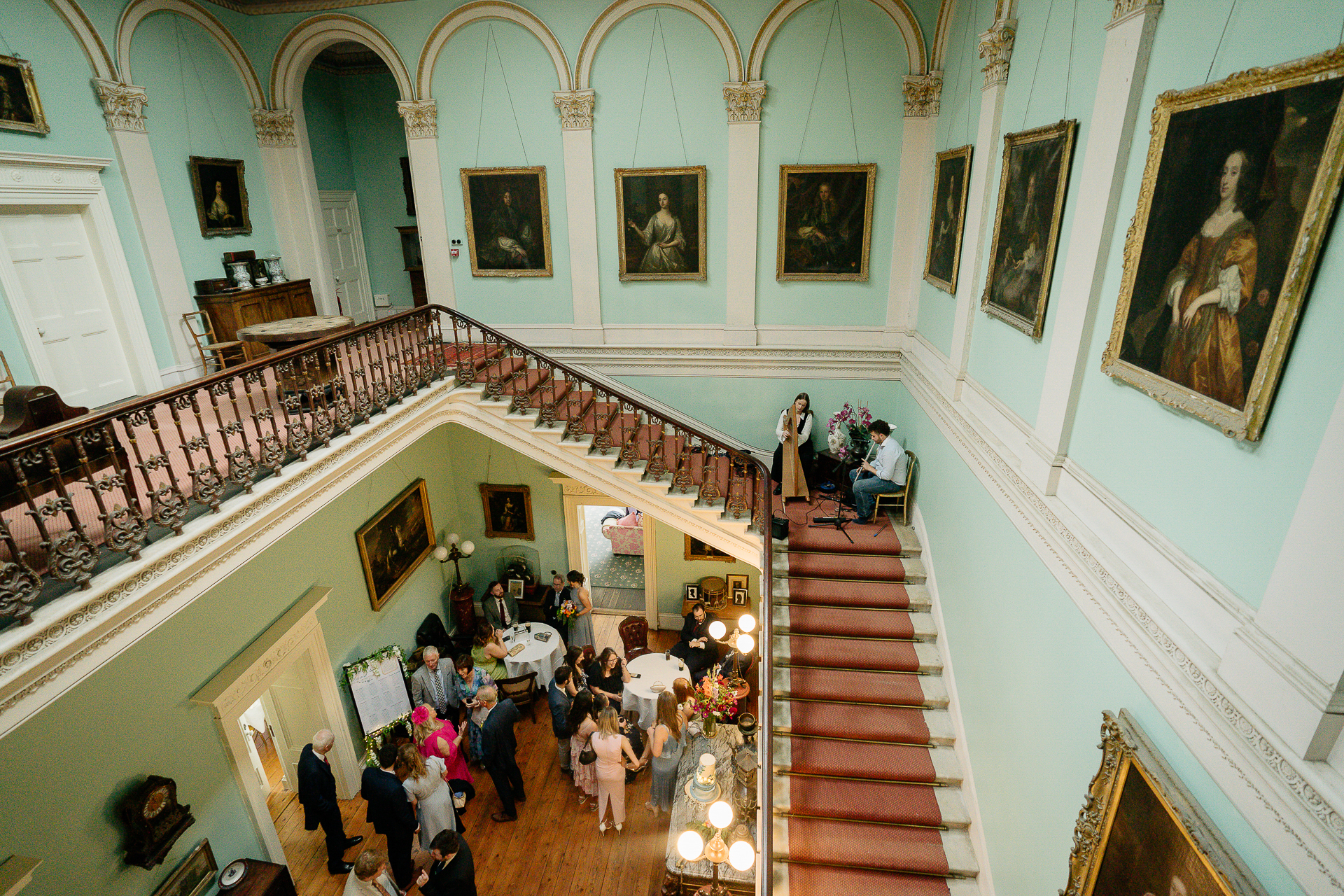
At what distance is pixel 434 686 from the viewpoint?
8078mm

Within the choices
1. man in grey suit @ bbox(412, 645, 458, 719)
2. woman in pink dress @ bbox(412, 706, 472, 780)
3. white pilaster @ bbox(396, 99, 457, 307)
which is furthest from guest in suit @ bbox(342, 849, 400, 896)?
white pilaster @ bbox(396, 99, 457, 307)

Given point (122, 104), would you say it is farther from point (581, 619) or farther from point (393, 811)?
point (581, 619)

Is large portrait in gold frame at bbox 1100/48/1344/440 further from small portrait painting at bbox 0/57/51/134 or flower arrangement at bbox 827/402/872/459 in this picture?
small portrait painting at bbox 0/57/51/134

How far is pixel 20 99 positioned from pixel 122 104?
1.02 metres

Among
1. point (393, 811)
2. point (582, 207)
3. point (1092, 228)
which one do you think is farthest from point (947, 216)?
point (393, 811)

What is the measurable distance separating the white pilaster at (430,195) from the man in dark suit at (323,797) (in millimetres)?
5277

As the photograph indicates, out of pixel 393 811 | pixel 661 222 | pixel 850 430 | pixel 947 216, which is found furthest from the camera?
pixel 850 430

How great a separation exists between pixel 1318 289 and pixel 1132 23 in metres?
1.95

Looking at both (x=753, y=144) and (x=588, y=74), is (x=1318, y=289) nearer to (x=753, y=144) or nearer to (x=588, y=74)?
(x=753, y=144)

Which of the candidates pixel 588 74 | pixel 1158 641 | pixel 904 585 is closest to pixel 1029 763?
pixel 1158 641

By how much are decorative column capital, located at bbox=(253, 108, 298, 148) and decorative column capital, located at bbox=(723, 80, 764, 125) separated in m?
6.03

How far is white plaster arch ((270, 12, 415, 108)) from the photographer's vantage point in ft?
27.5

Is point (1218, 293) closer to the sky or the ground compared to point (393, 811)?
closer to the sky

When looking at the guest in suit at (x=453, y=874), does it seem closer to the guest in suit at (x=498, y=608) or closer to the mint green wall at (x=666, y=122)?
the guest in suit at (x=498, y=608)
